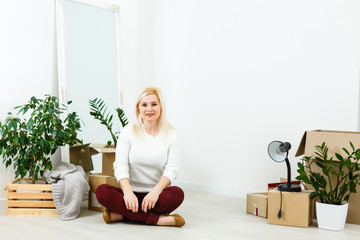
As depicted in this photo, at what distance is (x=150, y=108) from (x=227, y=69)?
121cm

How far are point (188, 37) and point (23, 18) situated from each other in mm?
1471

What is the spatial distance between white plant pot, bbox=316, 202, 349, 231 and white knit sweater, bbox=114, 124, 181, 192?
3.07 feet

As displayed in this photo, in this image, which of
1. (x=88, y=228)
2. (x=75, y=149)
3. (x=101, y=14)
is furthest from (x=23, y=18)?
(x=88, y=228)

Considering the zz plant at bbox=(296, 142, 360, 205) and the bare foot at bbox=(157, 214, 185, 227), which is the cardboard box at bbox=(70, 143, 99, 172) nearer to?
the bare foot at bbox=(157, 214, 185, 227)

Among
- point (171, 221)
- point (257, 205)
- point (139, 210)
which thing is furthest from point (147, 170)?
point (257, 205)

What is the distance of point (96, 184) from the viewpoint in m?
2.98

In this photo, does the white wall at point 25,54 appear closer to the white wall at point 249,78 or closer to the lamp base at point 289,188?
the white wall at point 249,78

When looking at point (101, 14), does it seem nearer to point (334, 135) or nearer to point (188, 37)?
point (188, 37)

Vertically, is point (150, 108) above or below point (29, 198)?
above

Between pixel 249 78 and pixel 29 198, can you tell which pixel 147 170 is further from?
pixel 249 78

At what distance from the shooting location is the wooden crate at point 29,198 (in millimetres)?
2809

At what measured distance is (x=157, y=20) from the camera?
13.6 ft

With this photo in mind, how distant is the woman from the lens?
2.56 meters

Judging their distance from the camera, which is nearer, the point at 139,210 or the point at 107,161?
the point at 139,210
